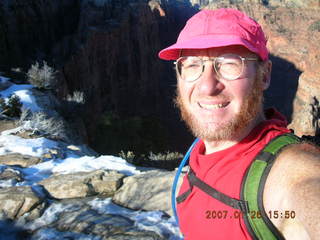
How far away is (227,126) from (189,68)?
0.38m

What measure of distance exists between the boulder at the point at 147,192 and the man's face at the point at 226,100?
2074 mm

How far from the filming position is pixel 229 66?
142 cm

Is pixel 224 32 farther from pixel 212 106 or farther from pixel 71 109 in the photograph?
pixel 71 109

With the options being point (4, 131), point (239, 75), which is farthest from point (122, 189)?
point (4, 131)

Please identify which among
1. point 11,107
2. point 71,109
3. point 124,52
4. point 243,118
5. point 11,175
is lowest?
point 124,52

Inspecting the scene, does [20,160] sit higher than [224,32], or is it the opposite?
[224,32]

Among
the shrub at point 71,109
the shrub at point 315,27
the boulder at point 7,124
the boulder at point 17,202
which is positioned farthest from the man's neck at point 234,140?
the shrub at point 315,27

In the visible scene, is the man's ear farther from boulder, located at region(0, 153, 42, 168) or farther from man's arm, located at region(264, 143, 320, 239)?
boulder, located at region(0, 153, 42, 168)

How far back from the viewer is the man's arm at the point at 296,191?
95cm

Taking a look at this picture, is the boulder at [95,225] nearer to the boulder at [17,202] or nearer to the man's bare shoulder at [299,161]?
the boulder at [17,202]

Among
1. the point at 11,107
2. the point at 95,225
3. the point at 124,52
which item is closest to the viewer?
the point at 95,225

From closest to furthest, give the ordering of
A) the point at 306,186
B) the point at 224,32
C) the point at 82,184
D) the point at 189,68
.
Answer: the point at 306,186 → the point at 224,32 → the point at 189,68 → the point at 82,184

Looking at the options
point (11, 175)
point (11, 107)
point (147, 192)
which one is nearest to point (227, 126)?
point (147, 192)

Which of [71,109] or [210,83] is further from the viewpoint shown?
[71,109]
